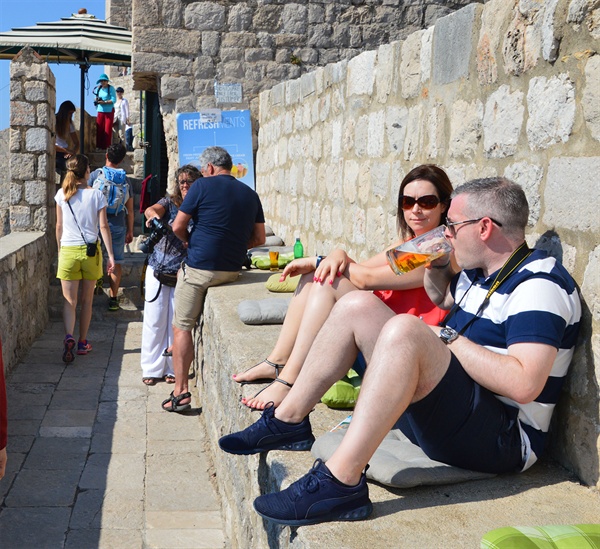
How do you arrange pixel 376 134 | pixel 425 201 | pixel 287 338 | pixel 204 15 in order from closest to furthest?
pixel 425 201
pixel 287 338
pixel 376 134
pixel 204 15

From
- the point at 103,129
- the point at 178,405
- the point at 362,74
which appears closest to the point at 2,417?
the point at 178,405

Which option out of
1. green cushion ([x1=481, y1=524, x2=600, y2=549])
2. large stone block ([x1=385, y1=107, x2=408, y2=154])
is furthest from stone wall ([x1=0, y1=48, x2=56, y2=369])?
green cushion ([x1=481, y1=524, x2=600, y2=549])

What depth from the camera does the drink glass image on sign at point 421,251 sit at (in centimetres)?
251

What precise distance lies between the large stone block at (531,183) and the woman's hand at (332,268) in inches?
31.7

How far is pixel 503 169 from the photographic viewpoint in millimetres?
2838

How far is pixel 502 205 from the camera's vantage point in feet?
7.77

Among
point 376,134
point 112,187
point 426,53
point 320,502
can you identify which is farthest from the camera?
point 112,187

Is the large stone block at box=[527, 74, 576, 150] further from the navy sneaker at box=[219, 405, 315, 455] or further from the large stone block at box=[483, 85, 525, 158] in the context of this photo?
the navy sneaker at box=[219, 405, 315, 455]

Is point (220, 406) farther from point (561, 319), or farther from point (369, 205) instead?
point (561, 319)

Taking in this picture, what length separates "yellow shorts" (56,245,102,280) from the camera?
6.57 meters

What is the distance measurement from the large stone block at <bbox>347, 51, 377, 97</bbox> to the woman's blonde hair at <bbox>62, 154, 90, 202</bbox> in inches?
102

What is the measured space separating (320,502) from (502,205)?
1.04m

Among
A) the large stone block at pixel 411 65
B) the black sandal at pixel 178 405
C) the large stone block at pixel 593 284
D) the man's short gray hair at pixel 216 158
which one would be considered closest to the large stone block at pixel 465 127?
the large stone block at pixel 411 65

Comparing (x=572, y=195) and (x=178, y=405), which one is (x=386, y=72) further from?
(x=178, y=405)
